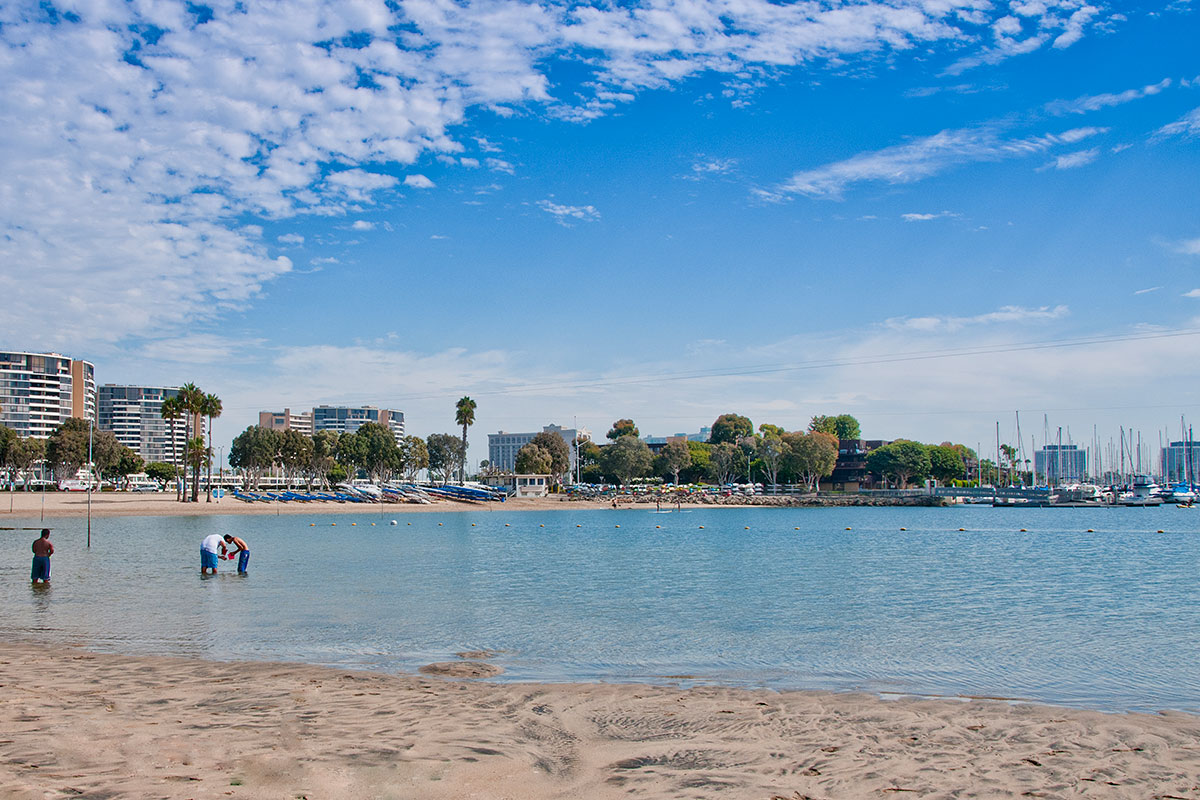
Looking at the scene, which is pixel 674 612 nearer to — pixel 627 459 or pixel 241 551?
pixel 241 551

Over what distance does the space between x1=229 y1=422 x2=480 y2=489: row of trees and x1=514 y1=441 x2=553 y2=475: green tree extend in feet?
39.5

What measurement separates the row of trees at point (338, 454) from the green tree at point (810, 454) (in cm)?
6291

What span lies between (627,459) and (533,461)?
61.0ft

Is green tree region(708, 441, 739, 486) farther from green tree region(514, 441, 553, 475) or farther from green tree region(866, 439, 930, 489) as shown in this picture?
green tree region(514, 441, 553, 475)

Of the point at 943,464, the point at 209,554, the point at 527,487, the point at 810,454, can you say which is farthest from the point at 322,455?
the point at 209,554

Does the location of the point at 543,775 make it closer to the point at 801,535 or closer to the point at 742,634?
the point at 742,634

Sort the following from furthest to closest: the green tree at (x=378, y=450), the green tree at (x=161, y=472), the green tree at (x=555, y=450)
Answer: the green tree at (x=161, y=472), the green tree at (x=555, y=450), the green tree at (x=378, y=450)

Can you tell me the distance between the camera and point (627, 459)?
167m

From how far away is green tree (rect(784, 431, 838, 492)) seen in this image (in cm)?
16100

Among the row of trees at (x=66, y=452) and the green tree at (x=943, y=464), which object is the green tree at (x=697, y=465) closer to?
the green tree at (x=943, y=464)

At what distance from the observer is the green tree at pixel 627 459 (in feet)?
548

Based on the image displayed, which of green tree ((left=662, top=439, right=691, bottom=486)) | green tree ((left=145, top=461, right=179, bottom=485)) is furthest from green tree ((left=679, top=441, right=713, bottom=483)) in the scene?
green tree ((left=145, top=461, right=179, bottom=485))

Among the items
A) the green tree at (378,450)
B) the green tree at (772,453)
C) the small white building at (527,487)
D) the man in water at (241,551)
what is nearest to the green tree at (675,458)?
the green tree at (772,453)

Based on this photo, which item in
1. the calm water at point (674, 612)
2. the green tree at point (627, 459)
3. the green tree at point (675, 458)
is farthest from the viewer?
the green tree at point (675, 458)
